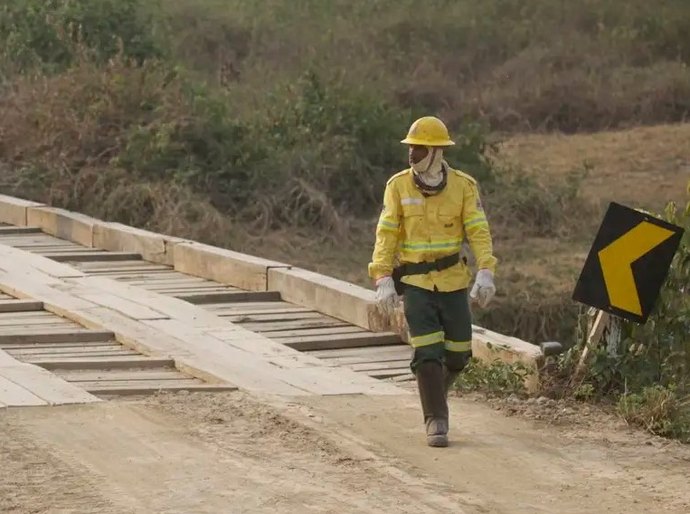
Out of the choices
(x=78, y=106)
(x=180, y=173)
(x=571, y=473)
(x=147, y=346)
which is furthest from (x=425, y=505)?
(x=78, y=106)

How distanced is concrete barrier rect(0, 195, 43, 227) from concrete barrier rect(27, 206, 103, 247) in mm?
103

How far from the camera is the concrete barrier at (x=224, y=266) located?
13.1m

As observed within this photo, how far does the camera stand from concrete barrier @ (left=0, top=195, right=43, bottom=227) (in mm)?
16578

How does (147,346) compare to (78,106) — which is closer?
(147,346)

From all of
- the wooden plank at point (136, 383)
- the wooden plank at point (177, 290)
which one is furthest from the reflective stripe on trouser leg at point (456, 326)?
the wooden plank at point (177, 290)

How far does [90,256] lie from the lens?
1478 centimetres

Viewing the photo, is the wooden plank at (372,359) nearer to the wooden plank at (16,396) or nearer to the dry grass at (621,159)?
the wooden plank at (16,396)

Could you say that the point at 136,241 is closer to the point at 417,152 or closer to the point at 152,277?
the point at 152,277

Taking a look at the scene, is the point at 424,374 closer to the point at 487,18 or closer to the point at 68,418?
the point at 68,418

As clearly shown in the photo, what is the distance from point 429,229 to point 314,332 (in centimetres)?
325

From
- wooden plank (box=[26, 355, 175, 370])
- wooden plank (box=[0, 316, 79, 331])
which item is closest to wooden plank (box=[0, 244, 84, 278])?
wooden plank (box=[0, 316, 79, 331])

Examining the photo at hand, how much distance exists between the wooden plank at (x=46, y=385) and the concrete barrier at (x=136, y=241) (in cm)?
473

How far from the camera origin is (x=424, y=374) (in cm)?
836

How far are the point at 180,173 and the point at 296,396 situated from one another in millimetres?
8226
